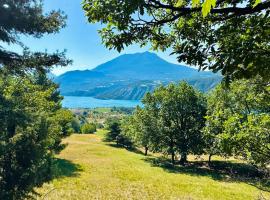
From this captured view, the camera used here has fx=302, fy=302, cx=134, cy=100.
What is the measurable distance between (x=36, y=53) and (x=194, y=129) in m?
37.0

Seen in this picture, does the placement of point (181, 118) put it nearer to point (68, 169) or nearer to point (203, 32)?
point (68, 169)

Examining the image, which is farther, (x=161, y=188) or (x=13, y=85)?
(x=161, y=188)

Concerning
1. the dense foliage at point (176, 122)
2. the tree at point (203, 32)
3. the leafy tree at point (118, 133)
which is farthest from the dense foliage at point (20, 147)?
the leafy tree at point (118, 133)

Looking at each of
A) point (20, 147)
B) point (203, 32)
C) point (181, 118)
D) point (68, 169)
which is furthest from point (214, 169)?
point (203, 32)

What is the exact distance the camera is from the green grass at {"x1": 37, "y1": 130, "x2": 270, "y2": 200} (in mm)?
28812

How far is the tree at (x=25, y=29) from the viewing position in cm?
1512

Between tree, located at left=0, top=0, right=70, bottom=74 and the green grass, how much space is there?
9501 mm

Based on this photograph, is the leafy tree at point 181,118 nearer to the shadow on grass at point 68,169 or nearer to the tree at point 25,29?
the shadow on grass at point 68,169

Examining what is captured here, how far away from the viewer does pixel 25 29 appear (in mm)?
15961

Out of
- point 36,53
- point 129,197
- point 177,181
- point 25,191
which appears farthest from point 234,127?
point 177,181

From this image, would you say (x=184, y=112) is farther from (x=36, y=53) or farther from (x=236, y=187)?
(x=36, y=53)

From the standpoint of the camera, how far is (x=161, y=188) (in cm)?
3256

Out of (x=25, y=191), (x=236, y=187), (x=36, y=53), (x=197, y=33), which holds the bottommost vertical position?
(x=236, y=187)

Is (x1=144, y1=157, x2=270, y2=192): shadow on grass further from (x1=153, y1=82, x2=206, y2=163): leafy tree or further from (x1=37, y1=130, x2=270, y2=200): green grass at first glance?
(x1=153, y1=82, x2=206, y2=163): leafy tree
